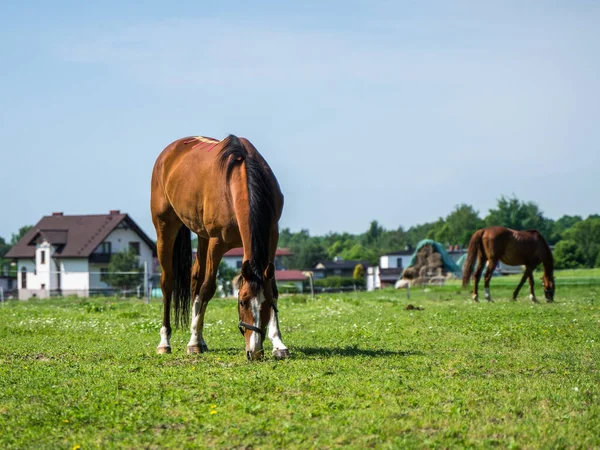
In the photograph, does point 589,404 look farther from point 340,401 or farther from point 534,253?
point 534,253

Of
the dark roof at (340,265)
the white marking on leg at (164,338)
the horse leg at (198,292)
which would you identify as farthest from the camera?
the dark roof at (340,265)

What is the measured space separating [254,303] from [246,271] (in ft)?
1.20

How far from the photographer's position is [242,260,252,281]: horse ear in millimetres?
8875

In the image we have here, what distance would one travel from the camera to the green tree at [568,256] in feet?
287

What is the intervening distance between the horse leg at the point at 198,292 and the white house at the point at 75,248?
5879 centimetres

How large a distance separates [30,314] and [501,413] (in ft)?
57.7

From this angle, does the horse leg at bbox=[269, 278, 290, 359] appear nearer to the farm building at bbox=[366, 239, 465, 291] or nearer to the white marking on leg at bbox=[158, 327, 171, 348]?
the white marking on leg at bbox=[158, 327, 171, 348]

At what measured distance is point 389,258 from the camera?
108m

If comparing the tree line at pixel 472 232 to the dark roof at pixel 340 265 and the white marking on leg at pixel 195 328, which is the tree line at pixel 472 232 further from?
the white marking on leg at pixel 195 328

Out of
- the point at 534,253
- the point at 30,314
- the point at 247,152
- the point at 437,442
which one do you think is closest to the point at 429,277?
the point at 534,253

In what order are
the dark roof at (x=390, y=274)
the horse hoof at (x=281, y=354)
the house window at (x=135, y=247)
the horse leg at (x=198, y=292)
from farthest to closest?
the dark roof at (x=390, y=274)
the house window at (x=135, y=247)
the horse leg at (x=198, y=292)
the horse hoof at (x=281, y=354)

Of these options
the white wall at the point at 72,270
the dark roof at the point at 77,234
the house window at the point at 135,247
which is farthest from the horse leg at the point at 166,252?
the house window at the point at 135,247

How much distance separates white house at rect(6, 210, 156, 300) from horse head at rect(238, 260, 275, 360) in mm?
61249

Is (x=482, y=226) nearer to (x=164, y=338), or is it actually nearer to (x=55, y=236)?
(x=55, y=236)
